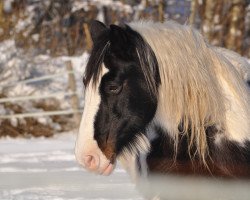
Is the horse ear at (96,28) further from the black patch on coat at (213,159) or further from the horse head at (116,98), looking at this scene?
the black patch on coat at (213,159)

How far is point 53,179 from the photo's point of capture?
575 centimetres

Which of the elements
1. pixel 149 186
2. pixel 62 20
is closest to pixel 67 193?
pixel 149 186

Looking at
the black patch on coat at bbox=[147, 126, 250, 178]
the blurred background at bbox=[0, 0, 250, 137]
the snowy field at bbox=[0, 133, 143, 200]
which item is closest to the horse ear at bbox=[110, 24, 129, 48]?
the black patch on coat at bbox=[147, 126, 250, 178]

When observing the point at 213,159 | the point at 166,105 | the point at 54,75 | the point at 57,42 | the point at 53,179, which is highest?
the point at 166,105

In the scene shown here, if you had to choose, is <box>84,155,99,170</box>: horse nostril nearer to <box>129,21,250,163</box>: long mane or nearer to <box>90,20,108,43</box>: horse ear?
<box>129,21,250,163</box>: long mane

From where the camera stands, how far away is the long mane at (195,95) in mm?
2633

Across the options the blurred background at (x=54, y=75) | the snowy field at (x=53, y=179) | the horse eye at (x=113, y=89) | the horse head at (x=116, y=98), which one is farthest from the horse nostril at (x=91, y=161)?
the snowy field at (x=53, y=179)

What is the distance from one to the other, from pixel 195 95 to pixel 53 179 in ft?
10.9

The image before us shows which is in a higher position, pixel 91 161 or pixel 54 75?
pixel 91 161

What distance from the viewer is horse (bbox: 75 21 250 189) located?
8.49ft

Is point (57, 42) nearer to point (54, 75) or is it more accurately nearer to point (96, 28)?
point (54, 75)

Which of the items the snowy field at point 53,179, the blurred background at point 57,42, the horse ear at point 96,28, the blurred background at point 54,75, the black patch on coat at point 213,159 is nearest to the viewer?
the black patch on coat at point 213,159

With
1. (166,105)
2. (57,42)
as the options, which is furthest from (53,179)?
(57,42)

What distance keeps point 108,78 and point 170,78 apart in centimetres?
27
